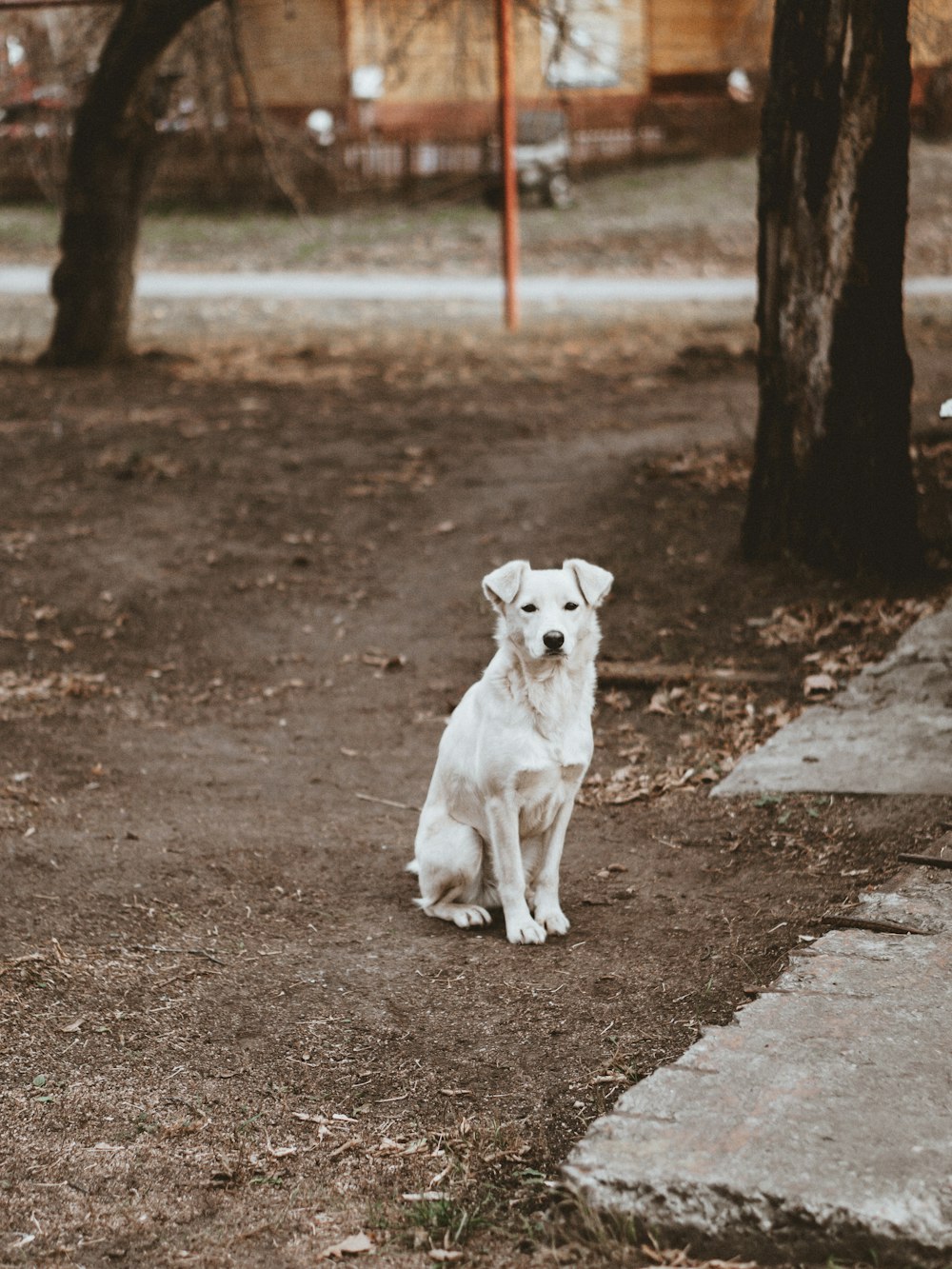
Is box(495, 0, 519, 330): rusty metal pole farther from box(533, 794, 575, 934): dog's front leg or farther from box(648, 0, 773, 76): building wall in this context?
box(648, 0, 773, 76): building wall

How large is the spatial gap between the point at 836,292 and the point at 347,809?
3.89m

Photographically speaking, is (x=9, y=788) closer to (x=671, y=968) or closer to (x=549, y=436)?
(x=671, y=968)

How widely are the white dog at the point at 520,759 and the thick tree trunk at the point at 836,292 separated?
3.60 m

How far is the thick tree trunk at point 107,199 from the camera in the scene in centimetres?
1329

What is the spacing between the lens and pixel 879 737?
22.1ft

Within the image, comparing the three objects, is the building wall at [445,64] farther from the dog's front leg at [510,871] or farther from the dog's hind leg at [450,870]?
the dog's front leg at [510,871]

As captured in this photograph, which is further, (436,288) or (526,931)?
(436,288)

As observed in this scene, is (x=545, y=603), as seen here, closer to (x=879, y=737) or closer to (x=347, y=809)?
(x=347, y=809)

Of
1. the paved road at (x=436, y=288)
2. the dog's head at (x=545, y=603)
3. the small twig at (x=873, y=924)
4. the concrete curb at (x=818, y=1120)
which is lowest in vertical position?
the small twig at (x=873, y=924)

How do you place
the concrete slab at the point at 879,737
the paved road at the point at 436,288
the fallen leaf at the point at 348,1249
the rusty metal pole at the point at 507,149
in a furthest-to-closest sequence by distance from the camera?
the paved road at the point at 436,288 → the rusty metal pole at the point at 507,149 → the concrete slab at the point at 879,737 → the fallen leaf at the point at 348,1249

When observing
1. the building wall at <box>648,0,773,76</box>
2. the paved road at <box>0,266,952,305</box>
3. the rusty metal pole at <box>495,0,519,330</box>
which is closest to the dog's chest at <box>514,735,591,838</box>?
the rusty metal pole at <box>495,0,519,330</box>

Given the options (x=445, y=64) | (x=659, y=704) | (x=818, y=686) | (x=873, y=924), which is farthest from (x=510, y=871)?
(x=445, y=64)

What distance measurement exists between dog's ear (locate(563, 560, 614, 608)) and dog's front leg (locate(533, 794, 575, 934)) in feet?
2.32

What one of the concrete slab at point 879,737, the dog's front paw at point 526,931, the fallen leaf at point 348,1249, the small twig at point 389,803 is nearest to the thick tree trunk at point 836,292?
the concrete slab at point 879,737
